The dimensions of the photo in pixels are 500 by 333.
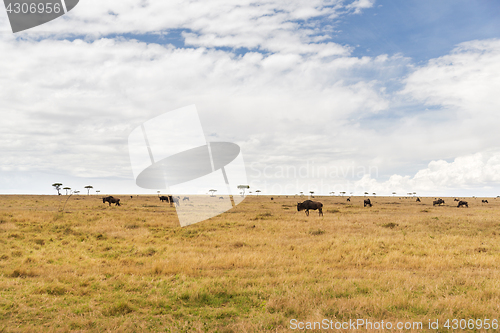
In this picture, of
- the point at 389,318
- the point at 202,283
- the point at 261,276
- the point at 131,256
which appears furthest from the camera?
the point at 131,256

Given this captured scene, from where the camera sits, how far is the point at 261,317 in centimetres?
721

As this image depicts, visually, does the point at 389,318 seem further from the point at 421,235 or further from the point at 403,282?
the point at 421,235

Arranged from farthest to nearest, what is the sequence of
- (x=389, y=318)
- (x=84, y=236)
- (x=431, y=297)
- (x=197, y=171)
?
1. (x=84, y=236)
2. (x=197, y=171)
3. (x=431, y=297)
4. (x=389, y=318)

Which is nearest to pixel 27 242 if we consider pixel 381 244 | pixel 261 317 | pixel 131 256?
pixel 131 256

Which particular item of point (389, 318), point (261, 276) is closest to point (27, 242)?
point (261, 276)

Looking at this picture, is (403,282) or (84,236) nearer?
(403,282)

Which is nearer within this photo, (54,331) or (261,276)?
(54,331)

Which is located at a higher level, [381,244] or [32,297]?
[32,297]

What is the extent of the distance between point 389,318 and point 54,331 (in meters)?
7.69

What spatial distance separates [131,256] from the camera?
14.4 m

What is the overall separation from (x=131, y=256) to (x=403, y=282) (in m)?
11.8

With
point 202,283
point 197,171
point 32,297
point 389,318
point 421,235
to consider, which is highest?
point 197,171

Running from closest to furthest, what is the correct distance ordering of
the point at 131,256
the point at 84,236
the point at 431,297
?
the point at 431,297 < the point at 131,256 < the point at 84,236

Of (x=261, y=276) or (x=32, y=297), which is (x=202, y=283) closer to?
(x=261, y=276)
